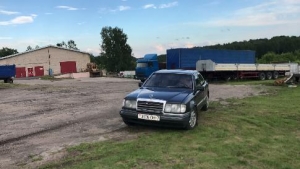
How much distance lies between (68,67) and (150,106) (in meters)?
62.8

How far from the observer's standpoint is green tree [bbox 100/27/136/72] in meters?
103

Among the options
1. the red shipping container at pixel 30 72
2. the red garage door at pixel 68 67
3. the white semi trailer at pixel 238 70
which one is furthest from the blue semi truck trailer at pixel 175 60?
the red garage door at pixel 68 67

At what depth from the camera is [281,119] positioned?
1055 cm

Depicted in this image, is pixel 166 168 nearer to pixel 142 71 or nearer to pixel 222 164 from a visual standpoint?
pixel 222 164

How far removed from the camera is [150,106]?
8.21 metres

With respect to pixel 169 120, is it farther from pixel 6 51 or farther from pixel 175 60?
pixel 6 51

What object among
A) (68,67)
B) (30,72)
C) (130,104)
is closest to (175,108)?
(130,104)

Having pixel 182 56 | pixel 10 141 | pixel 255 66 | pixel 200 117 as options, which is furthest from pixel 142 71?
pixel 10 141

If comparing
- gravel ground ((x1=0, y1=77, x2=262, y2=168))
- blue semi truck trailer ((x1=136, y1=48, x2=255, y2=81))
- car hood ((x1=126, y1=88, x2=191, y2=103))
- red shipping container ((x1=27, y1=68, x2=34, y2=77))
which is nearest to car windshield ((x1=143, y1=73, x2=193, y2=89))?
car hood ((x1=126, y1=88, x2=191, y2=103))

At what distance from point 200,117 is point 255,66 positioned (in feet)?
84.4

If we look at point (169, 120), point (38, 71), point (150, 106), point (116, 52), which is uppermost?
point (116, 52)

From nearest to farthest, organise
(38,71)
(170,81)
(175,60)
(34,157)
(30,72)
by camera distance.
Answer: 1. (34,157)
2. (170,81)
3. (175,60)
4. (30,72)
5. (38,71)

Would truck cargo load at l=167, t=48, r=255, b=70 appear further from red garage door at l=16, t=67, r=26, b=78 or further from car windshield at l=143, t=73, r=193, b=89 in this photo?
red garage door at l=16, t=67, r=26, b=78

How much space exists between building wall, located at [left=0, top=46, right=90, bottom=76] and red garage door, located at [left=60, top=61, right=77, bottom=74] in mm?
607
